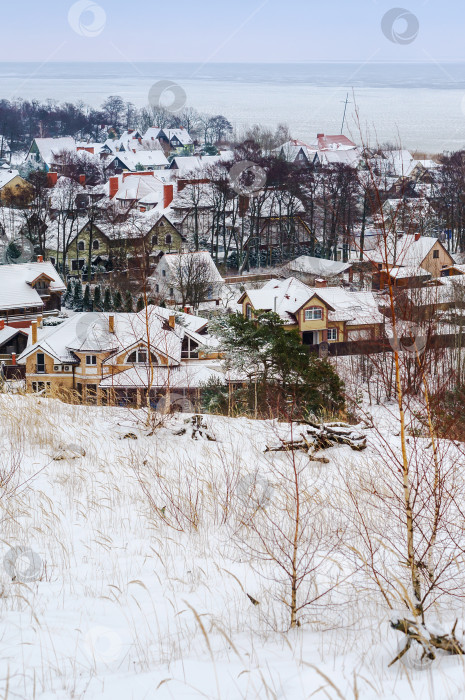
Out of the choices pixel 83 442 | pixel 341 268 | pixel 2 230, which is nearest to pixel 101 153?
pixel 2 230

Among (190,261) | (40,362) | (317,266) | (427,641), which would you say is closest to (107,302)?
(190,261)

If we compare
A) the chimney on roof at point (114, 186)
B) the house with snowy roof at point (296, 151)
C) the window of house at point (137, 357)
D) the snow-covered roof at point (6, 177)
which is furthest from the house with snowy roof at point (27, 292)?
the house with snowy roof at point (296, 151)

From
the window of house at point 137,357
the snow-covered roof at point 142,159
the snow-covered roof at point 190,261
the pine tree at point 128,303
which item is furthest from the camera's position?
the snow-covered roof at point 142,159

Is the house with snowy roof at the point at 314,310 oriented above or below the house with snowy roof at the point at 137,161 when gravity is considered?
below

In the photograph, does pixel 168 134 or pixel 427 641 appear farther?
pixel 168 134

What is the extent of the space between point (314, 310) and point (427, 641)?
19.9 meters

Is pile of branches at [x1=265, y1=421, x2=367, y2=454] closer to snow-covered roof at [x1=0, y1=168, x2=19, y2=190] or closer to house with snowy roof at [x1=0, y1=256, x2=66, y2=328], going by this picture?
house with snowy roof at [x1=0, y1=256, x2=66, y2=328]

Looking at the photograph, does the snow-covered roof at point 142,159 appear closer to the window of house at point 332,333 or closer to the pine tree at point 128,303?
the pine tree at point 128,303

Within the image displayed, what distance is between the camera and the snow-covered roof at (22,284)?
78.8ft

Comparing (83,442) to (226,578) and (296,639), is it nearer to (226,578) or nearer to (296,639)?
(226,578)

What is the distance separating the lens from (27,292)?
24.5 m

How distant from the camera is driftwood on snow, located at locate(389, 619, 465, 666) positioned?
219 cm

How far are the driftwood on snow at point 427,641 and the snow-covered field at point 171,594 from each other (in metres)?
0.04

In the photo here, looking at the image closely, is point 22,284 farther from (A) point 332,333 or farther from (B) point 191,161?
(B) point 191,161
